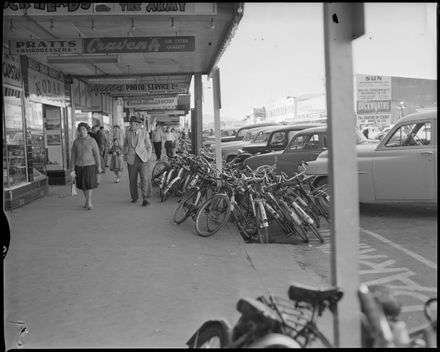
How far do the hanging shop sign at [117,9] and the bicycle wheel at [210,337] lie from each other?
5.46 meters

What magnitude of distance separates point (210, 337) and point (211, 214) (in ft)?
15.4

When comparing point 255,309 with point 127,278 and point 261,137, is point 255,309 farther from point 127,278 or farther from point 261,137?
point 261,137

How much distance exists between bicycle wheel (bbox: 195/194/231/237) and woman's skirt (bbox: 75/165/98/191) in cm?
293

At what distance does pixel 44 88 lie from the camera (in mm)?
12797

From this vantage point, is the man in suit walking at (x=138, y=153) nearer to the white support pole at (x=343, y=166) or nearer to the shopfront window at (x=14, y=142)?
the shopfront window at (x=14, y=142)

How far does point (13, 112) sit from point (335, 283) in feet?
30.2

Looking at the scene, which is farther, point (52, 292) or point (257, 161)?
point (257, 161)

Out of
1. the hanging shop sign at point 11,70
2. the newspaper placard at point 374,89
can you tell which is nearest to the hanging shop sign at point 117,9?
the hanging shop sign at point 11,70

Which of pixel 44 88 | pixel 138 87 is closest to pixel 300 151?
pixel 44 88

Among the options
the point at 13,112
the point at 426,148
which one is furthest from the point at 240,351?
the point at 13,112

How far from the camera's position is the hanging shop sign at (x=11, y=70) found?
32.7ft

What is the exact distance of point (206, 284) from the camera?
525cm

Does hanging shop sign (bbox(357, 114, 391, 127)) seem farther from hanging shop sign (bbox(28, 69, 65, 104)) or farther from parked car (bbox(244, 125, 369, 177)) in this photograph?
hanging shop sign (bbox(28, 69, 65, 104))

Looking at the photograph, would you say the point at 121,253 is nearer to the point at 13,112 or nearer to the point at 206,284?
the point at 206,284
